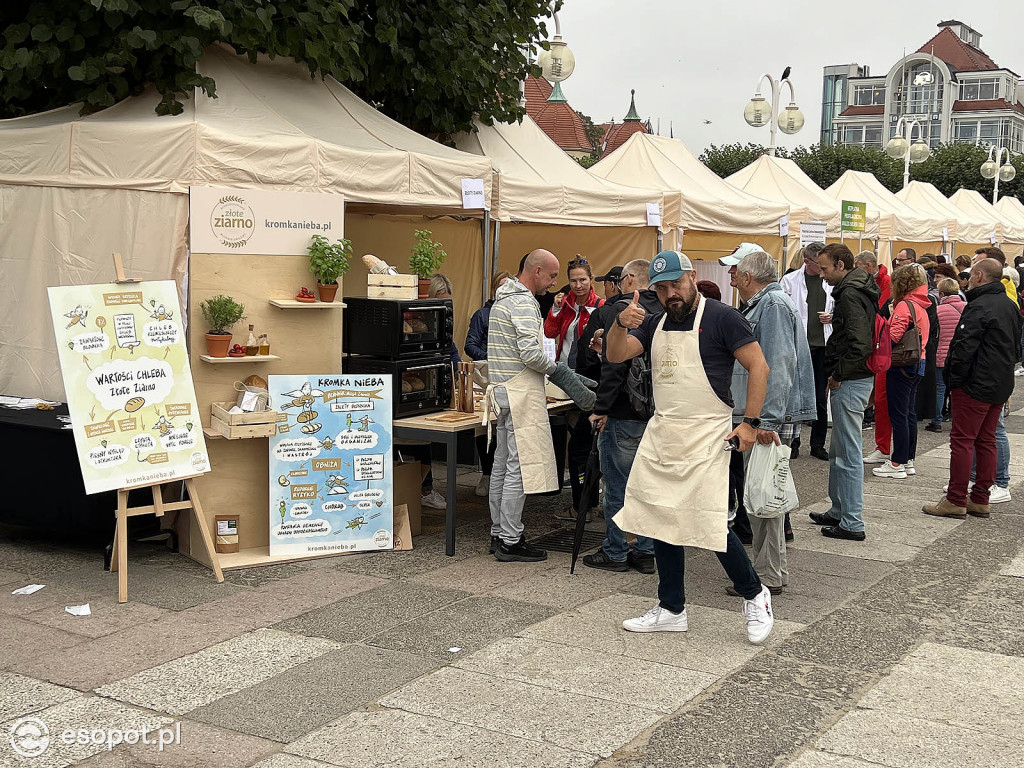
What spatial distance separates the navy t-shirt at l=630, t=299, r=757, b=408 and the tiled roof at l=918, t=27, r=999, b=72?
109m

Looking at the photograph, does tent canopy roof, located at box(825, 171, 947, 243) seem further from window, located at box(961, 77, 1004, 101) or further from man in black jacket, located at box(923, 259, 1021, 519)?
window, located at box(961, 77, 1004, 101)

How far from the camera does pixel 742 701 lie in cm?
480

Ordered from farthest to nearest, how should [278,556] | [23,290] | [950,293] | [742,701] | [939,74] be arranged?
[939,74] < [950,293] < [23,290] < [278,556] < [742,701]

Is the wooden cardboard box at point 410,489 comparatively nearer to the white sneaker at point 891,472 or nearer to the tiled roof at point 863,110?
the white sneaker at point 891,472

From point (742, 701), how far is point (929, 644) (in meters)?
1.39

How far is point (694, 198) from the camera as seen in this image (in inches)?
496

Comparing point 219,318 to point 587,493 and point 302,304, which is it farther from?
point 587,493

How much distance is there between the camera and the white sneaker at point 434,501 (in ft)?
28.6

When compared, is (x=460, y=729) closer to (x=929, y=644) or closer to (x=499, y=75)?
(x=929, y=644)

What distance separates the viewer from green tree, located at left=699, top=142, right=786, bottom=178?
4650 centimetres

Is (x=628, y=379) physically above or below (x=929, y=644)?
above

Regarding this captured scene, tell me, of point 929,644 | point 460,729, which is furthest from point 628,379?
point 460,729

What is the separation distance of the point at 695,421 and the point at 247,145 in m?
3.35

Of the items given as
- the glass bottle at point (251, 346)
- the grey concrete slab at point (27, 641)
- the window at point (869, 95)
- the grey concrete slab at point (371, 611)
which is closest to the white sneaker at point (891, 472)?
the grey concrete slab at point (371, 611)
